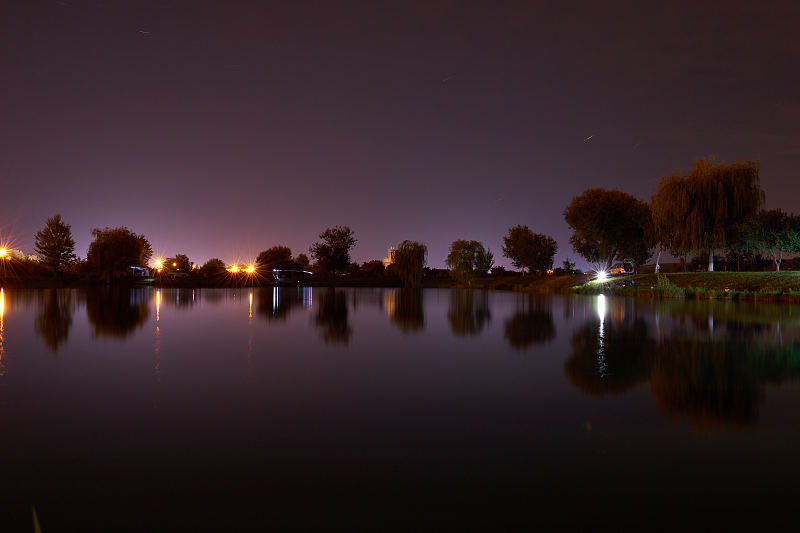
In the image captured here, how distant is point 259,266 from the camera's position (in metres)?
108

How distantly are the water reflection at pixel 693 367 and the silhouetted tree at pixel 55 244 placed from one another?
8673 cm

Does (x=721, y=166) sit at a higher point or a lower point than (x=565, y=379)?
higher

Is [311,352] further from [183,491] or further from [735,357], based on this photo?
[735,357]

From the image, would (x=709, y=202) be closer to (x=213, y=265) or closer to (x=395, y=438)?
(x=395, y=438)

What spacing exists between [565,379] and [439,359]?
281 centimetres

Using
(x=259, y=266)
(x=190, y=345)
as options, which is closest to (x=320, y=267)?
(x=259, y=266)

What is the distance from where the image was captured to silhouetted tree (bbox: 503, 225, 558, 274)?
86812mm

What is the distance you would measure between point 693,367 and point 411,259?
6248cm

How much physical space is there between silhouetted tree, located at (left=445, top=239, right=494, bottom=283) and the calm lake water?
6257 cm

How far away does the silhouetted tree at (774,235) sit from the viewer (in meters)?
52.2

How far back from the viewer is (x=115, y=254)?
6184 centimetres

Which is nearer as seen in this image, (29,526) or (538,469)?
(29,526)

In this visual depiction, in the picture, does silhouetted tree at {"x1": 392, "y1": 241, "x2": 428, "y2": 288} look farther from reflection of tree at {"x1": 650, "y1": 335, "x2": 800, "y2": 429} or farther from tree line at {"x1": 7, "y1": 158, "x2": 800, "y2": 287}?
reflection of tree at {"x1": 650, "y1": 335, "x2": 800, "y2": 429}

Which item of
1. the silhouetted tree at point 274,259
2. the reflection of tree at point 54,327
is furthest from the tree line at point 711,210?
the silhouetted tree at point 274,259
